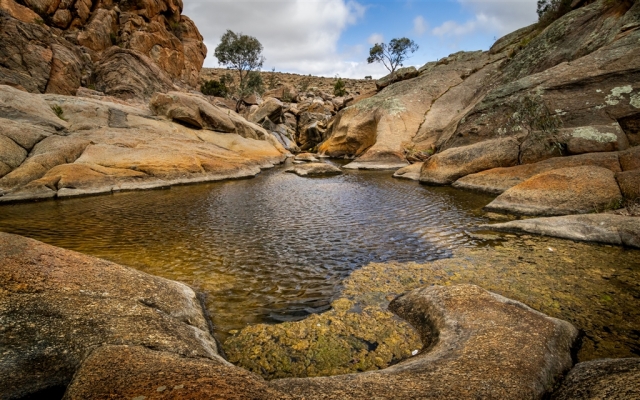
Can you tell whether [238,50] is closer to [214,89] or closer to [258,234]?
[214,89]

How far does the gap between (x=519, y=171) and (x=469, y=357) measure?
14.4 m

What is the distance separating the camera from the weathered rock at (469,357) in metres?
2.90

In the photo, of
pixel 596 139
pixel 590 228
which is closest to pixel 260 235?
pixel 590 228

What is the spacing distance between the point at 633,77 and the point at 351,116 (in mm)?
25533

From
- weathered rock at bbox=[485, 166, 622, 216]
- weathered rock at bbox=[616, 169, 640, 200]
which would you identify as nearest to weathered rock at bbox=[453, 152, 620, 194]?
weathered rock at bbox=[485, 166, 622, 216]

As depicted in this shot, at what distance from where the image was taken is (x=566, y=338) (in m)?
4.22

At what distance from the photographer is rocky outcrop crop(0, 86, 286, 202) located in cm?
1588

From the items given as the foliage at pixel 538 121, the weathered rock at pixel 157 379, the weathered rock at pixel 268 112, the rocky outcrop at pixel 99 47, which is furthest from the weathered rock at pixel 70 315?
the weathered rock at pixel 268 112

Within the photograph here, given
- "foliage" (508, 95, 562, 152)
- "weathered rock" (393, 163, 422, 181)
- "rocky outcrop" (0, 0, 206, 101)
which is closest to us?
"foliage" (508, 95, 562, 152)

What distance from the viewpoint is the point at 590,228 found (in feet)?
28.0

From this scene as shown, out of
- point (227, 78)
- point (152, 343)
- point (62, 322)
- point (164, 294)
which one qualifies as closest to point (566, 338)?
point (152, 343)

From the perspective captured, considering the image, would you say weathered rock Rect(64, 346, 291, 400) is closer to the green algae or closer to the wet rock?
the green algae

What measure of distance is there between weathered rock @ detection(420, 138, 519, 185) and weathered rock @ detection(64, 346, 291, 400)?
1796 centimetres

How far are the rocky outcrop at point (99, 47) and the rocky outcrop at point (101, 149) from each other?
302 inches
